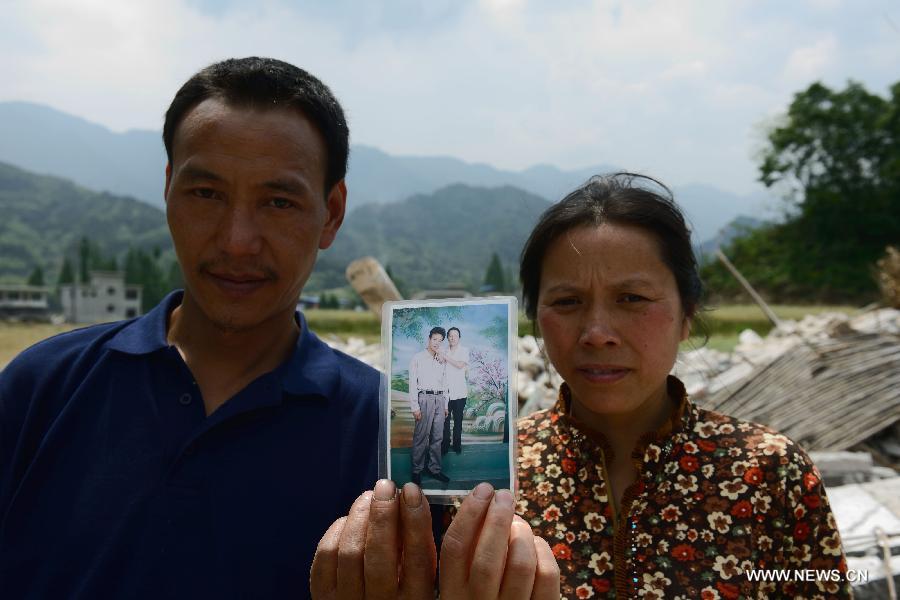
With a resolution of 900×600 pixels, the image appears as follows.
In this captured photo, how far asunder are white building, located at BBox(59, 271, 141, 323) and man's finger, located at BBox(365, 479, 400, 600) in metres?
42.5

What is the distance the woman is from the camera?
2.02 metres

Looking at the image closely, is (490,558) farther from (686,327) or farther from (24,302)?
(24,302)

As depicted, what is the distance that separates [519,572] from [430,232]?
9685 cm

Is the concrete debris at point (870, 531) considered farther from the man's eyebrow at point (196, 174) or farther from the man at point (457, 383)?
the man's eyebrow at point (196, 174)

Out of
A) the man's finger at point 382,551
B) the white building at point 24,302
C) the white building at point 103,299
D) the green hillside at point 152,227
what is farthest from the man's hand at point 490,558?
the green hillside at point 152,227

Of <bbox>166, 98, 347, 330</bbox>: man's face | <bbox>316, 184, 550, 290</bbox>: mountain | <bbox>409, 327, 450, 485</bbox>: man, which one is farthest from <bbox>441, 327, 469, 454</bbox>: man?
<bbox>316, 184, 550, 290</bbox>: mountain

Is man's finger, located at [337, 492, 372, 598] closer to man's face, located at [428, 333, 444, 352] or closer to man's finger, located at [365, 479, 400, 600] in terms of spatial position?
man's finger, located at [365, 479, 400, 600]

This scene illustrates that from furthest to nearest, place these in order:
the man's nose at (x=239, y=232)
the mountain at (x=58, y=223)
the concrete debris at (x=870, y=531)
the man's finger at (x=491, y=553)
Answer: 1. the mountain at (x=58, y=223)
2. the concrete debris at (x=870, y=531)
3. the man's nose at (x=239, y=232)
4. the man's finger at (x=491, y=553)

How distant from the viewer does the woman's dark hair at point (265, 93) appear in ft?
6.41

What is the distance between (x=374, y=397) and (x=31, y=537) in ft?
3.31

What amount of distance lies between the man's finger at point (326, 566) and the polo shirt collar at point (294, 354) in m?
0.50

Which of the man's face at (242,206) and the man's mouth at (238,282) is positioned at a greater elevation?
the man's face at (242,206)

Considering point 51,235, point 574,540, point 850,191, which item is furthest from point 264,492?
point 51,235

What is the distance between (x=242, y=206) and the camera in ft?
6.17
